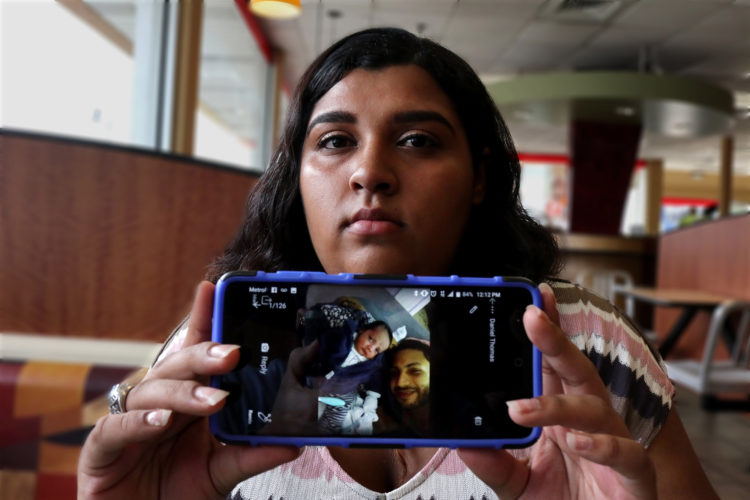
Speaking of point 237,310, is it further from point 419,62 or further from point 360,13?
point 360,13

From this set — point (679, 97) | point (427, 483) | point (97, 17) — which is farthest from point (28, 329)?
point (679, 97)

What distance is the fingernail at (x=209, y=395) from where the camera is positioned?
0.44 metres

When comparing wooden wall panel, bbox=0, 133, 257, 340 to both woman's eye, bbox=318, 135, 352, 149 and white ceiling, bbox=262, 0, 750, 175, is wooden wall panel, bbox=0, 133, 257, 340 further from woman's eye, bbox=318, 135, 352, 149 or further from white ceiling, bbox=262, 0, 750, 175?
woman's eye, bbox=318, 135, 352, 149

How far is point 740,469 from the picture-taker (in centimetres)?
62

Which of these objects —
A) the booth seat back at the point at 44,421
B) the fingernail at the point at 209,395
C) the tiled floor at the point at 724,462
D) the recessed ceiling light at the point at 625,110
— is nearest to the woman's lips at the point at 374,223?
the fingernail at the point at 209,395

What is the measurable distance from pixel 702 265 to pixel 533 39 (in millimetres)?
3017

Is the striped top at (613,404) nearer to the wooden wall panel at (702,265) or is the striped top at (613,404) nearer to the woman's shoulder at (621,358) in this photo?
the woman's shoulder at (621,358)

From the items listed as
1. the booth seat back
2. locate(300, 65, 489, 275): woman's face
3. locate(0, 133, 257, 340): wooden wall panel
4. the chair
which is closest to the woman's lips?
locate(300, 65, 489, 275): woman's face

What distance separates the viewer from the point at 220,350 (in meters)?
0.45

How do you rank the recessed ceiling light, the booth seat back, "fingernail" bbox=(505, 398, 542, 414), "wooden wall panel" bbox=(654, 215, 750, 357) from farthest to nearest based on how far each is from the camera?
1. the recessed ceiling light
2. "wooden wall panel" bbox=(654, 215, 750, 357)
3. the booth seat back
4. "fingernail" bbox=(505, 398, 542, 414)

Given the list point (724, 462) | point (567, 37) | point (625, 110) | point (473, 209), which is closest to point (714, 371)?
point (724, 462)

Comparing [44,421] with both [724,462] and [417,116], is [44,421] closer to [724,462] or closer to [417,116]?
[417,116]

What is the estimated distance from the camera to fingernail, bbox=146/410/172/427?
0.44 meters

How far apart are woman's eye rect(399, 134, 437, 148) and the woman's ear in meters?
0.12
